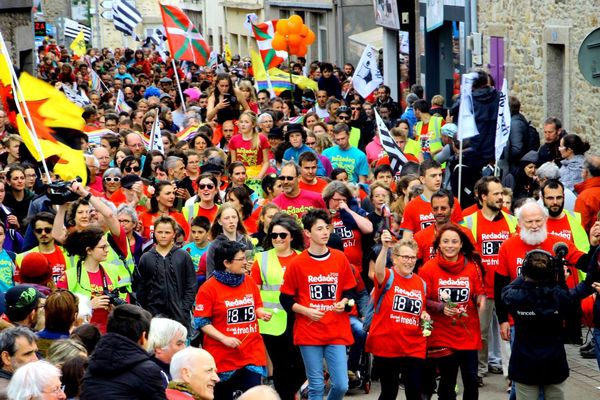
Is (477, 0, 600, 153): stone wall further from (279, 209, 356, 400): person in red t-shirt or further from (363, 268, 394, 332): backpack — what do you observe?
(279, 209, 356, 400): person in red t-shirt

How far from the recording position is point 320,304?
10.3m

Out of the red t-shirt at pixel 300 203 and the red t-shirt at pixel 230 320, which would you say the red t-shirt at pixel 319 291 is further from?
the red t-shirt at pixel 300 203

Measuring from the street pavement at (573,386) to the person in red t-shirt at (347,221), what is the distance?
119 centimetres

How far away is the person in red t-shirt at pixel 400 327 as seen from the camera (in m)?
10.2

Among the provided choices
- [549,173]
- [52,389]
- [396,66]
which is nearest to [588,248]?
[549,173]

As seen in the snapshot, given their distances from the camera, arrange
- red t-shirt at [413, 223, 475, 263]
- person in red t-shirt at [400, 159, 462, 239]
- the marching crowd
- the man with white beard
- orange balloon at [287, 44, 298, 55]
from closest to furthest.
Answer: the marching crowd → the man with white beard → red t-shirt at [413, 223, 475, 263] → person in red t-shirt at [400, 159, 462, 239] → orange balloon at [287, 44, 298, 55]

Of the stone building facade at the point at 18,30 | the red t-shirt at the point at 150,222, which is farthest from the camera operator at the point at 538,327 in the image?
the stone building facade at the point at 18,30

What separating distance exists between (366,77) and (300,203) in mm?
10074

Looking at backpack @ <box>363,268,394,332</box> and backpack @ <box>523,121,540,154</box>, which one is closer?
backpack @ <box>363,268,394,332</box>

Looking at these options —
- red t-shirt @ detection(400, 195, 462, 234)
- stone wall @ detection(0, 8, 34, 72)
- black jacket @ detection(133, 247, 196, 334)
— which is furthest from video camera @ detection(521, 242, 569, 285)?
stone wall @ detection(0, 8, 34, 72)

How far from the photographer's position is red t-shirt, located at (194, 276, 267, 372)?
9.88 meters

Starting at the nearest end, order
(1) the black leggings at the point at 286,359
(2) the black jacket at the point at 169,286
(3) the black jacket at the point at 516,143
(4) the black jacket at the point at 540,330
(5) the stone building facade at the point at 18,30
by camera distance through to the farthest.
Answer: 1. (4) the black jacket at the point at 540,330
2. (2) the black jacket at the point at 169,286
3. (1) the black leggings at the point at 286,359
4. (3) the black jacket at the point at 516,143
5. (5) the stone building facade at the point at 18,30

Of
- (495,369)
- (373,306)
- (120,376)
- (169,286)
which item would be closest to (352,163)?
(495,369)

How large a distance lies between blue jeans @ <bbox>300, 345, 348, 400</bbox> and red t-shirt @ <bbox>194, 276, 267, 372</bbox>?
52 cm
